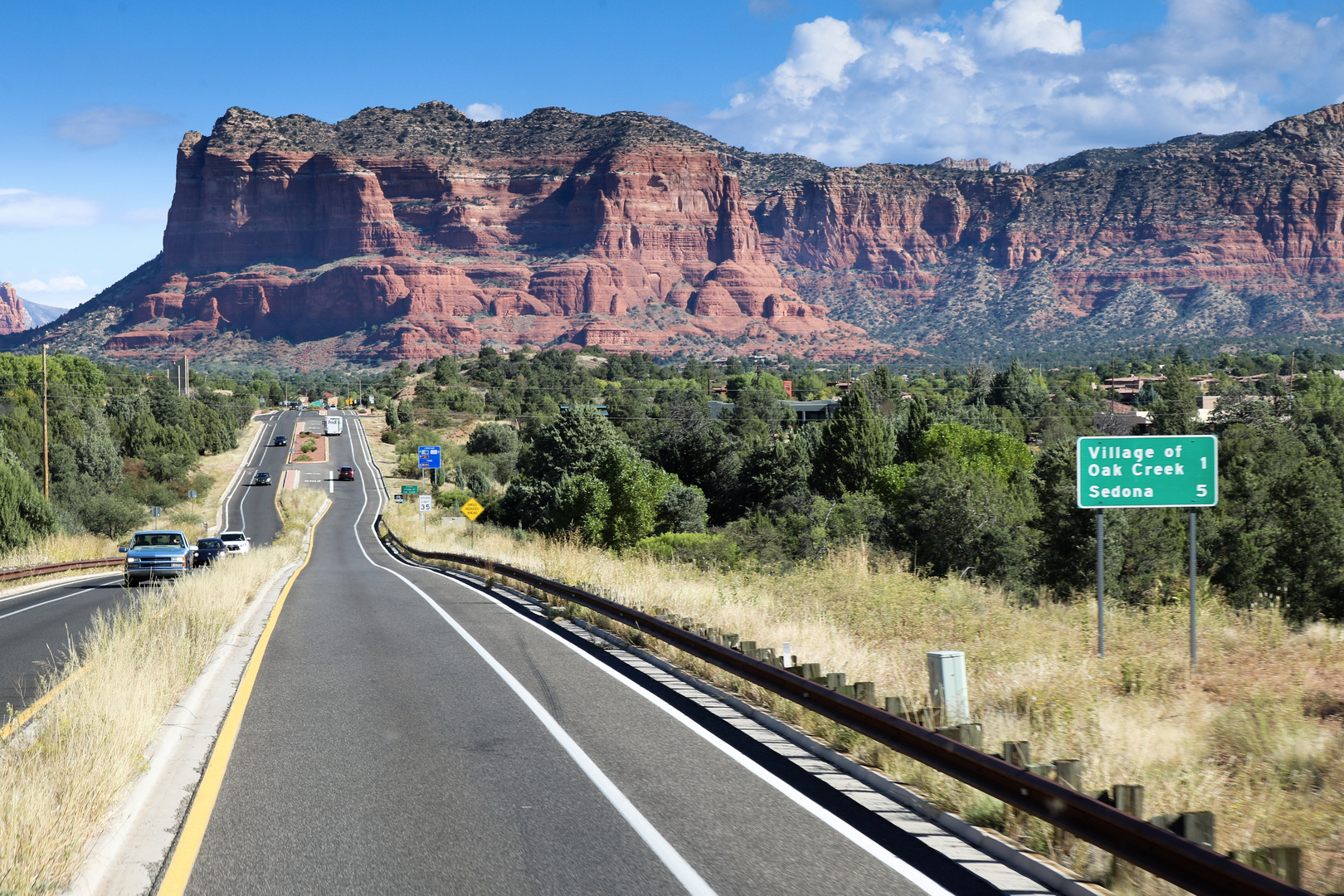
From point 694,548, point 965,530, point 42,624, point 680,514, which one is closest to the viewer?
point 42,624

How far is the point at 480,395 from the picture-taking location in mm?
139750

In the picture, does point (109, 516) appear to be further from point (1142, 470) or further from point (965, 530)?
point (1142, 470)

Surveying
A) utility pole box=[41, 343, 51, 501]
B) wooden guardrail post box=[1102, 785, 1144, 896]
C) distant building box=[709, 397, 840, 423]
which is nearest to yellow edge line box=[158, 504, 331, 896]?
wooden guardrail post box=[1102, 785, 1144, 896]

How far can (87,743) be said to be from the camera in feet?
20.9

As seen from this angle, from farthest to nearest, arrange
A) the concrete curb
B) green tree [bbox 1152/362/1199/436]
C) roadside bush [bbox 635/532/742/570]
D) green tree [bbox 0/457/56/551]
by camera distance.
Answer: green tree [bbox 1152/362/1199/436] → roadside bush [bbox 635/532/742/570] → green tree [bbox 0/457/56/551] → the concrete curb

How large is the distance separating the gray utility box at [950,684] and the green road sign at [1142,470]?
424 centimetres

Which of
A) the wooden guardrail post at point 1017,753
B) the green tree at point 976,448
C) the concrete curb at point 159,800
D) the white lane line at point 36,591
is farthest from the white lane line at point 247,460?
the wooden guardrail post at point 1017,753

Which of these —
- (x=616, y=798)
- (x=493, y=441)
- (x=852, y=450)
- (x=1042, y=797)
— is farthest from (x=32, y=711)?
(x=493, y=441)

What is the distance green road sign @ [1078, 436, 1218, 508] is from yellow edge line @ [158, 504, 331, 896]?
8.46m

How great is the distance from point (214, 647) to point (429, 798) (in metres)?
6.89

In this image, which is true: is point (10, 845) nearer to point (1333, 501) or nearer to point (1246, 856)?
point (1246, 856)

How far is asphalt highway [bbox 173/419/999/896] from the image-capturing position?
5027 mm

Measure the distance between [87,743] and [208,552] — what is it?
30447mm

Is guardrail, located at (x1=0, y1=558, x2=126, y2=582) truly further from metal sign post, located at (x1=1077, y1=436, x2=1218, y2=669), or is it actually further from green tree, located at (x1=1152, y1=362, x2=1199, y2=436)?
green tree, located at (x1=1152, y1=362, x2=1199, y2=436)
